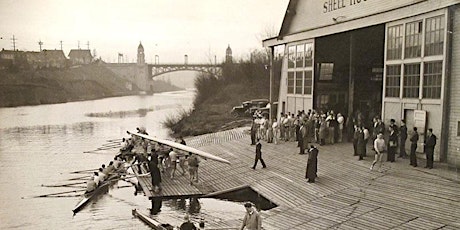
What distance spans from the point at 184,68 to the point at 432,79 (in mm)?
50959

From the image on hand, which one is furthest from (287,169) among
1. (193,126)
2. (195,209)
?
(193,126)

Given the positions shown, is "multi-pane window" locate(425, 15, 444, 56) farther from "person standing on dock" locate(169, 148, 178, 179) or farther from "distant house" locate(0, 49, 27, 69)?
"distant house" locate(0, 49, 27, 69)

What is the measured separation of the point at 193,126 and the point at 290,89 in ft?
48.6

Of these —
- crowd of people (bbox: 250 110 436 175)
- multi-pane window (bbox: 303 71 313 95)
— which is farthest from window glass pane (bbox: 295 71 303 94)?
crowd of people (bbox: 250 110 436 175)

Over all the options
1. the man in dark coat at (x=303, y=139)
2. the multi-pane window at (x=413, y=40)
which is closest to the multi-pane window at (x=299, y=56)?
the man in dark coat at (x=303, y=139)

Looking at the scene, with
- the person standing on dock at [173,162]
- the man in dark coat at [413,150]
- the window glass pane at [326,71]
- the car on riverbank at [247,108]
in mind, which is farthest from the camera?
the car on riverbank at [247,108]

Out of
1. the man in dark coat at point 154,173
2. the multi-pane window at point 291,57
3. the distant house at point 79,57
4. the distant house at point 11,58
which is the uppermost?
the distant house at point 79,57

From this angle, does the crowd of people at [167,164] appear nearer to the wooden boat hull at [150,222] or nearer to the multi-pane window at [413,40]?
the wooden boat hull at [150,222]

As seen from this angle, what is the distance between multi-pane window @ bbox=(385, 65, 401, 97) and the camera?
1759 centimetres

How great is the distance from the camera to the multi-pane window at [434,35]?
15.3 metres

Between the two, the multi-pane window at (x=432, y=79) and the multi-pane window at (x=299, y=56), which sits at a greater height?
the multi-pane window at (x=299, y=56)

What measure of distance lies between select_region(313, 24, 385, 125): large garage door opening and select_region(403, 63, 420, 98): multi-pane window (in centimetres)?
639

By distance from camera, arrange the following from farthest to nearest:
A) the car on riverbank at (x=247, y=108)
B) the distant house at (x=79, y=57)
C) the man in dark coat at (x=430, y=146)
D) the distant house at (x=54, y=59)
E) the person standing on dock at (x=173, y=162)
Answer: the car on riverbank at (x=247, y=108), the distant house at (x=79, y=57), the distant house at (x=54, y=59), the person standing on dock at (x=173, y=162), the man in dark coat at (x=430, y=146)

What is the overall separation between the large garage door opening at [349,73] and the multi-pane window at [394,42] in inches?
202
